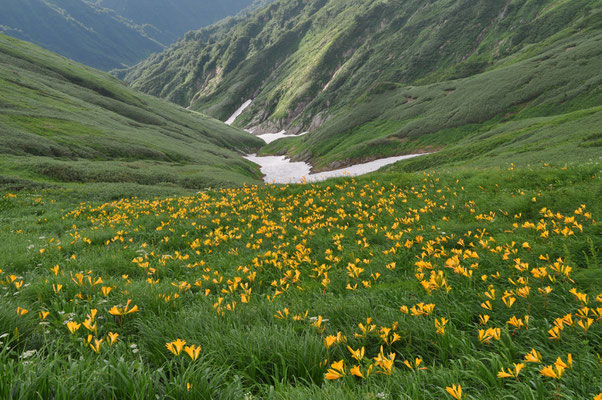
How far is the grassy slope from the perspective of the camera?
34.1m

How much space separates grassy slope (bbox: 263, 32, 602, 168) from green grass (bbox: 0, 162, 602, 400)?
2248 centimetres

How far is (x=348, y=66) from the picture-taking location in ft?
589

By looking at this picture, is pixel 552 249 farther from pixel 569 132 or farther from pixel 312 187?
pixel 569 132

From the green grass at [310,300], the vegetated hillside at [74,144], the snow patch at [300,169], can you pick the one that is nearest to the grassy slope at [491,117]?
the snow patch at [300,169]

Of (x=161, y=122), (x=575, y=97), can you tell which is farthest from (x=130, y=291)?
(x=161, y=122)

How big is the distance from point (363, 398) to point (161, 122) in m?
107

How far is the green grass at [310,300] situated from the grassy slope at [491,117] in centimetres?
2248

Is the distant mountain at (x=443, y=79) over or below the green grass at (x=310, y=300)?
over

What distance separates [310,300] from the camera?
4.05m

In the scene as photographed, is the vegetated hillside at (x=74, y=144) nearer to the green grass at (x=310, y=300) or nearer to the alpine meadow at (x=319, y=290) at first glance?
the alpine meadow at (x=319, y=290)

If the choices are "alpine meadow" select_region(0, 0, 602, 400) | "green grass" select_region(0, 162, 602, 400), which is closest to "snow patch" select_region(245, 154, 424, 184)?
"alpine meadow" select_region(0, 0, 602, 400)

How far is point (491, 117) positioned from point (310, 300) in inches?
2908

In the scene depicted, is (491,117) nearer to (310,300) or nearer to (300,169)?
(300,169)

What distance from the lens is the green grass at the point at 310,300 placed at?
6.89ft
